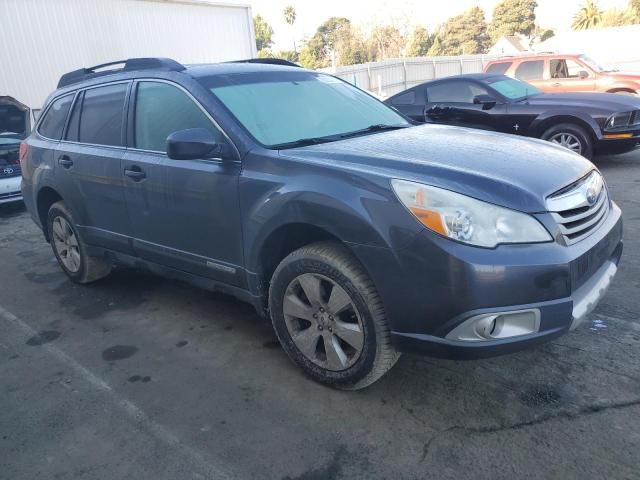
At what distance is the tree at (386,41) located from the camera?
178 feet

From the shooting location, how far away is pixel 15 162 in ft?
27.1

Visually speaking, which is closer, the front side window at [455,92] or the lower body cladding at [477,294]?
the lower body cladding at [477,294]

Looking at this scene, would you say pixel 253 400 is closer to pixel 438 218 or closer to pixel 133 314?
pixel 438 218

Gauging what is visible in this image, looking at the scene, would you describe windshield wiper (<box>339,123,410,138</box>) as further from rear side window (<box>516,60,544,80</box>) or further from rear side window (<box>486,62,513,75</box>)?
rear side window (<box>486,62,513,75</box>)

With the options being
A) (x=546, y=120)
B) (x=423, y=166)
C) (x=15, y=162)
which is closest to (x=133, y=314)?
(x=423, y=166)

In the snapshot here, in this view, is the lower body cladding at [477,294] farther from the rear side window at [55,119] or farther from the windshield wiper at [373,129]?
the rear side window at [55,119]

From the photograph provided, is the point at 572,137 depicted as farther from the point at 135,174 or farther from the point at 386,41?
the point at 386,41

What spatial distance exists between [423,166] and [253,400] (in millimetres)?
1510

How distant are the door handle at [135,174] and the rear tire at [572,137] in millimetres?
5992

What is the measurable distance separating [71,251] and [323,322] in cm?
289

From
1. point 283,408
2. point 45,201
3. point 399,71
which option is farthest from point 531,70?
point 399,71

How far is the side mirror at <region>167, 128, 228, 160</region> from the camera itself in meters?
2.99

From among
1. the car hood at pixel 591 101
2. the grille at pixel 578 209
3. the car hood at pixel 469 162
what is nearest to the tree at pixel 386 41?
the car hood at pixel 591 101

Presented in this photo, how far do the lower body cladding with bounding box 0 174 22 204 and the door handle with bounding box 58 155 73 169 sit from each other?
440 centimetres
